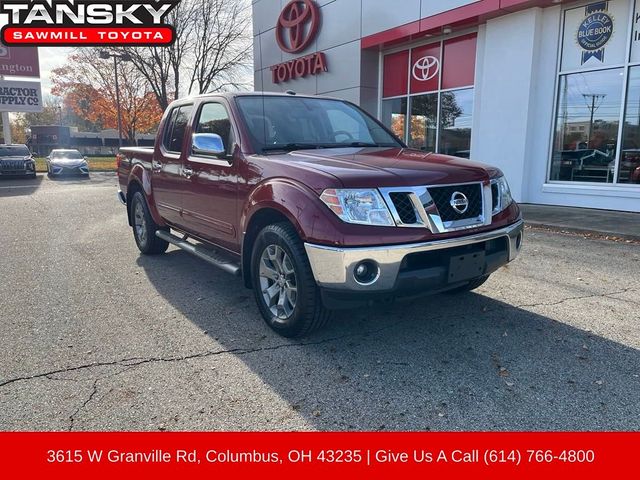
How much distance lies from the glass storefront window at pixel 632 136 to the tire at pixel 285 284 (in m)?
8.77

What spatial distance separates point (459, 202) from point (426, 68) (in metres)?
11.0

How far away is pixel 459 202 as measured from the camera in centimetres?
327

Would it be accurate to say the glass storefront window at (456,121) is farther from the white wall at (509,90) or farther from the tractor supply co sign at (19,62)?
the tractor supply co sign at (19,62)

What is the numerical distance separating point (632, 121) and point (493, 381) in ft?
28.8

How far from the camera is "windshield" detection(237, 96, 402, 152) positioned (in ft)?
13.5

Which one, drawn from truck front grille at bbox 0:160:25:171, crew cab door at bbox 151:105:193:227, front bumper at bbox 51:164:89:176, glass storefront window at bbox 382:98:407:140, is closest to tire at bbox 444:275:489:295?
crew cab door at bbox 151:105:193:227

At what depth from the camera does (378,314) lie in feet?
13.5

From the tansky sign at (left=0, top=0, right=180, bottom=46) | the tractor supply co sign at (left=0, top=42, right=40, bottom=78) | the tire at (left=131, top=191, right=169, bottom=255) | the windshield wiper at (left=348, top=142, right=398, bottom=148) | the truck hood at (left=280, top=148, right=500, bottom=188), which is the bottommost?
the tire at (left=131, top=191, right=169, bottom=255)

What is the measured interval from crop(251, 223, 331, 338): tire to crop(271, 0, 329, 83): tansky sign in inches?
521

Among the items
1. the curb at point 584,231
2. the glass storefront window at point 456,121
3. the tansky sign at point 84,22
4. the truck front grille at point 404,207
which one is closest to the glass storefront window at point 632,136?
the curb at point 584,231

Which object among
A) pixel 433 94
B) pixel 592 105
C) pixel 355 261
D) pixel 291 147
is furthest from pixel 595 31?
pixel 355 261

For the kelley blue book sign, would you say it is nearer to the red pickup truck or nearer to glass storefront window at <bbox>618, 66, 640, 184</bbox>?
glass storefront window at <bbox>618, 66, 640, 184</bbox>

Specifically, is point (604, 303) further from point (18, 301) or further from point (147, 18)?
point (147, 18)
